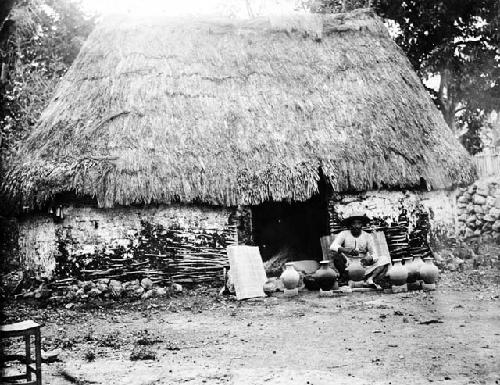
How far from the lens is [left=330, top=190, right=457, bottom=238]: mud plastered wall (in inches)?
436

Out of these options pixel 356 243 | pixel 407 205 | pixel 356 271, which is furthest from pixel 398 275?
pixel 407 205

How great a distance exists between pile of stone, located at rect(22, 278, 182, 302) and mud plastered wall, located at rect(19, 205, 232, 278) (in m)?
0.34

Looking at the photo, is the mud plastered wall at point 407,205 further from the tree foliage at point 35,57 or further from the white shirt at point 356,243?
the tree foliage at point 35,57

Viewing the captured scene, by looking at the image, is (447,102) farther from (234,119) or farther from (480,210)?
(234,119)

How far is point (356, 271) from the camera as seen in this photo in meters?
9.25

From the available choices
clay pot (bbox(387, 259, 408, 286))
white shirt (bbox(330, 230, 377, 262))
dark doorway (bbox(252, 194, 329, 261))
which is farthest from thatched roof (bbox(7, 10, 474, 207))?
clay pot (bbox(387, 259, 408, 286))

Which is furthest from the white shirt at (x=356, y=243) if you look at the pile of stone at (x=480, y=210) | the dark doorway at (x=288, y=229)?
the pile of stone at (x=480, y=210)

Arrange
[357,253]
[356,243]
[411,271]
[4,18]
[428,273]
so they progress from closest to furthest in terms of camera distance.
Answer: [4,18], [428,273], [411,271], [357,253], [356,243]

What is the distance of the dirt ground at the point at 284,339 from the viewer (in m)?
4.73

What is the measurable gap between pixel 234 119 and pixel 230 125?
7.4 inches

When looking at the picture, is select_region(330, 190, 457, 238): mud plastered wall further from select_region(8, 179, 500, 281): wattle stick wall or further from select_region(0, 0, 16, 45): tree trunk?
select_region(0, 0, 16, 45): tree trunk

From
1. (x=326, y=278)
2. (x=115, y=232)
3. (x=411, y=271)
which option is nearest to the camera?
(x=411, y=271)

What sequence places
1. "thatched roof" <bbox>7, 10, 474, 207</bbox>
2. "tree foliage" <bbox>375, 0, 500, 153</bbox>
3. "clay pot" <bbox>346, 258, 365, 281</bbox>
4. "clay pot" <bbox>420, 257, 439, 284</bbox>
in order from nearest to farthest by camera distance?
1. "clay pot" <bbox>420, 257, 439, 284</bbox>
2. "clay pot" <bbox>346, 258, 365, 281</bbox>
3. "thatched roof" <bbox>7, 10, 474, 207</bbox>
4. "tree foliage" <bbox>375, 0, 500, 153</bbox>

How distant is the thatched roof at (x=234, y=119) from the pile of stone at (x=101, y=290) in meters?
1.45
